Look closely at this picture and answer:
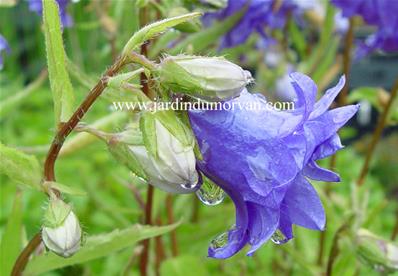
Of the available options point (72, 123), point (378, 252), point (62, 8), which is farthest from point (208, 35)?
point (72, 123)

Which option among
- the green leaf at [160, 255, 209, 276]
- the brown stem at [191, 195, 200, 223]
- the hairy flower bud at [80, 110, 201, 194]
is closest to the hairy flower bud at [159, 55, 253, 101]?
the hairy flower bud at [80, 110, 201, 194]

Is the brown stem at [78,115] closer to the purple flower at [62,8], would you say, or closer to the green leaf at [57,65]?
the green leaf at [57,65]

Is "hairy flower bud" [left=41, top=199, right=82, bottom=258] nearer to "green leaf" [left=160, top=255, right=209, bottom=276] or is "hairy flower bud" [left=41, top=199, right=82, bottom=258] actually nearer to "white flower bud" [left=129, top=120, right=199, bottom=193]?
"white flower bud" [left=129, top=120, right=199, bottom=193]

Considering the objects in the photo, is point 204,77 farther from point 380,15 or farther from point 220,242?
point 380,15

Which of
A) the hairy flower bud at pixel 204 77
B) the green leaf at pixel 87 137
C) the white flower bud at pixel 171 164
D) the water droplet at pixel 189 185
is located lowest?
the green leaf at pixel 87 137

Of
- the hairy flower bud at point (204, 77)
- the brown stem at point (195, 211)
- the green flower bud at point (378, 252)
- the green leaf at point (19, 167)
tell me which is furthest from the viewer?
the brown stem at point (195, 211)

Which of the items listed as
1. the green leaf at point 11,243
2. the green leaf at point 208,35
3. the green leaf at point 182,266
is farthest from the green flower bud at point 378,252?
the green leaf at point 11,243

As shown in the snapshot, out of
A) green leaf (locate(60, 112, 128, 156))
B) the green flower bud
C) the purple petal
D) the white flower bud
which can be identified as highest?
the purple petal
